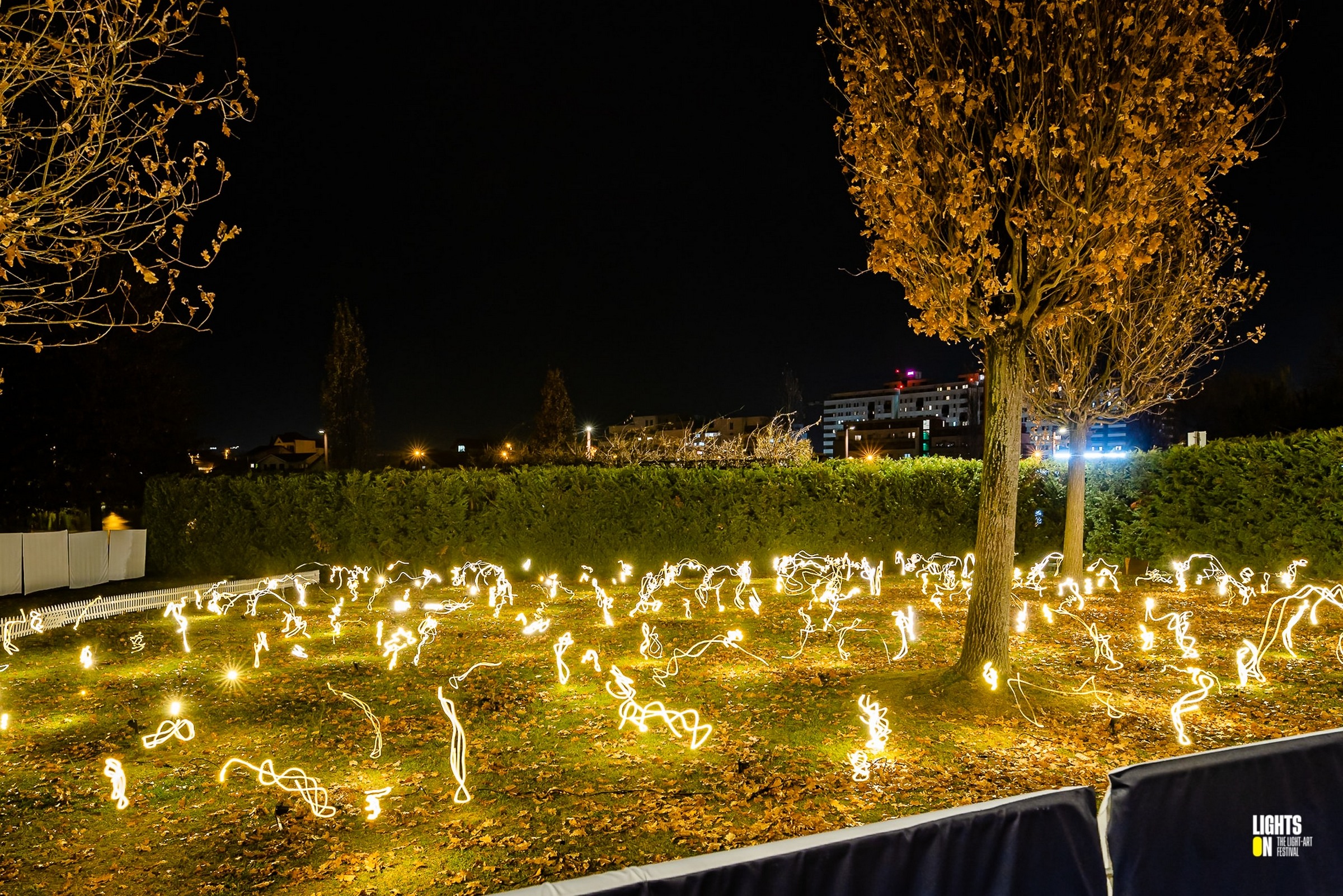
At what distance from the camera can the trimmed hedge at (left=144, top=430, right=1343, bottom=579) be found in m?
18.6

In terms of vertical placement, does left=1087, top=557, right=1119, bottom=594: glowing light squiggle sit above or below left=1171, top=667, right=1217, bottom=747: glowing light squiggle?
below

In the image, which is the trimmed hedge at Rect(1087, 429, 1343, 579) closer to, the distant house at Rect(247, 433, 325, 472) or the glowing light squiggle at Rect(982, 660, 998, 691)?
the glowing light squiggle at Rect(982, 660, 998, 691)

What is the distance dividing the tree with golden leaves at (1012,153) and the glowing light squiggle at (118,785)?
739 cm

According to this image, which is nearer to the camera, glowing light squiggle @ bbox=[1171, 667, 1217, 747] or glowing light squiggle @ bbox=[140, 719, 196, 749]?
glowing light squiggle @ bbox=[1171, 667, 1217, 747]

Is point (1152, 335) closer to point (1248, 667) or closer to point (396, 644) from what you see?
point (1248, 667)

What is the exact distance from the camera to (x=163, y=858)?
4996 mm

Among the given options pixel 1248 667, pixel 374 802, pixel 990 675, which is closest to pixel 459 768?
pixel 374 802

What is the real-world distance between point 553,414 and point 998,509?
40.8m

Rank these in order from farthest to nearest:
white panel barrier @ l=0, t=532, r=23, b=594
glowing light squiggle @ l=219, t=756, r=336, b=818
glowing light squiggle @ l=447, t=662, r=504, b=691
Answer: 1. white panel barrier @ l=0, t=532, r=23, b=594
2. glowing light squiggle @ l=447, t=662, r=504, b=691
3. glowing light squiggle @ l=219, t=756, r=336, b=818

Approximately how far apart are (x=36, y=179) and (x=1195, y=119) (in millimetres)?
11491

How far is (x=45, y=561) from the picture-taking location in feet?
53.9

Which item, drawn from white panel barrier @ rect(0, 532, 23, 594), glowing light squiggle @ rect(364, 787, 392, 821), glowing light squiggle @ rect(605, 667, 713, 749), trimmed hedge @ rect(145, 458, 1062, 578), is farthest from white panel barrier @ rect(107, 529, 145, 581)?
glowing light squiggle @ rect(364, 787, 392, 821)

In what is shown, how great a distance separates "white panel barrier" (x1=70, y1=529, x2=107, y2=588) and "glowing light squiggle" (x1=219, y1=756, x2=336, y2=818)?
541 inches

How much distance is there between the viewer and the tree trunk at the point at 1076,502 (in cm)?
1472
